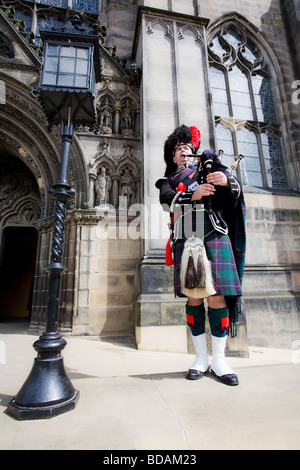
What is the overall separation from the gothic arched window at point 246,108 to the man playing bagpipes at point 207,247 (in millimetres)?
4259

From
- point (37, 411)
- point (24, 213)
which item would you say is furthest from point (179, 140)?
point (24, 213)

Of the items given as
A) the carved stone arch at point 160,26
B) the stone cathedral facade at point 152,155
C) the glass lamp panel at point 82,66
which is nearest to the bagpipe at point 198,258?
the glass lamp panel at point 82,66

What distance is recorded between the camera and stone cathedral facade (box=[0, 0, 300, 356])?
4.62 meters

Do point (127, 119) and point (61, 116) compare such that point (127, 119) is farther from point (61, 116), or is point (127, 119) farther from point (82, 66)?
point (61, 116)

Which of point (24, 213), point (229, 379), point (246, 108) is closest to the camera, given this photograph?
point (229, 379)

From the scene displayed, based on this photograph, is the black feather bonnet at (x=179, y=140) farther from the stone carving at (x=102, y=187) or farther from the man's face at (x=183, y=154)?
the stone carving at (x=102, y=187)

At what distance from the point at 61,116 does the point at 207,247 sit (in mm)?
1618

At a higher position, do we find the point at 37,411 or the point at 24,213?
the point at 24,213

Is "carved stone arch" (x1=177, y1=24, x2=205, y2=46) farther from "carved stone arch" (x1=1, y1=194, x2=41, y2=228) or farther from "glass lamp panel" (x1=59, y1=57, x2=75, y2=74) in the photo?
"carved stone arch" (x1=1, y1=194, x2=41, y2=228)

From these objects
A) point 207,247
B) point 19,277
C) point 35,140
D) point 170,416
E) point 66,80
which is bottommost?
point 170,416

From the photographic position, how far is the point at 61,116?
210 centimetres

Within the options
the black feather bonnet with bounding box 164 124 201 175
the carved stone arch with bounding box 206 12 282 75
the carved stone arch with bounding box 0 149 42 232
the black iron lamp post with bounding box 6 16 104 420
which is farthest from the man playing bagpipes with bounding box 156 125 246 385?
the carved stone arch with bounding box 206 12 282 75

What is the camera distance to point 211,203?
210 centimetres
